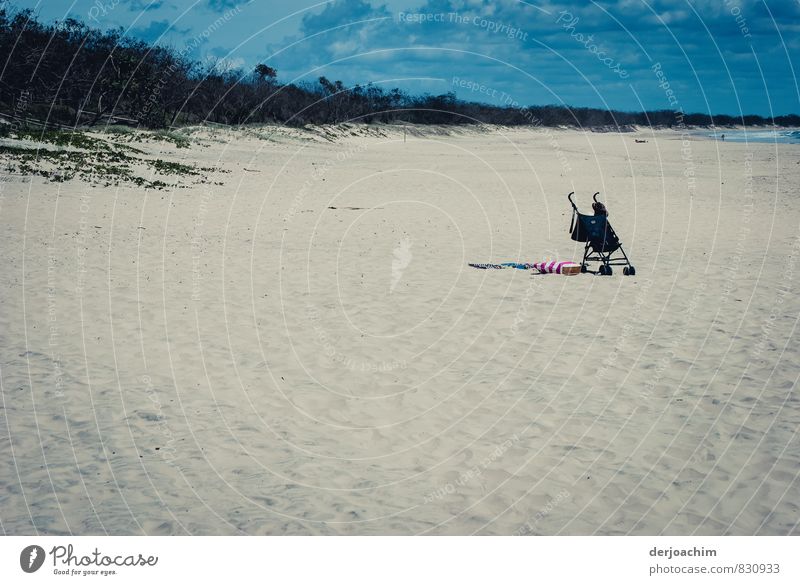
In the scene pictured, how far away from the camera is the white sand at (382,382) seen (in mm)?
6020

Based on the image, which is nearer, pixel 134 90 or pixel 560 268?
pixel 560 268

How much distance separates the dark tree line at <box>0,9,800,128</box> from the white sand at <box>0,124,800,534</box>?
13.2 metres

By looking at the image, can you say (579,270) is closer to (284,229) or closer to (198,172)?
(284,229)

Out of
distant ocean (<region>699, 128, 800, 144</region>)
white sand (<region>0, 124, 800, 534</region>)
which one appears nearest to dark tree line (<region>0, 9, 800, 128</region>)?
white sand (<region>0, 124, 800, 534</region>)

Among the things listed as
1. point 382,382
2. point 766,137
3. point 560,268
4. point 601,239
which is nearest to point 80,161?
point 560,268

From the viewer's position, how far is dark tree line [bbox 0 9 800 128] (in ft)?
129

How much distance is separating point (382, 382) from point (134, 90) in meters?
42.9

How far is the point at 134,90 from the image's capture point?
4575 centimetres

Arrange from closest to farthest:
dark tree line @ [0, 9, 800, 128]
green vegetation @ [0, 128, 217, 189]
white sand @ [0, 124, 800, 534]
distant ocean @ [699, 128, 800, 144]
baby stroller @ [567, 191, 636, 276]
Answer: white sand @ [0, 124, 800, 534]
baby stroller @ [567, 191, 636, 276]
green vegetation @ [0, 128, 217, 189]
dark tree line @ [0, 9, 800, 128]
distant ocean @ [699, 128, 800, 144]

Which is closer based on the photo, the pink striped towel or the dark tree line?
the pink striped towel

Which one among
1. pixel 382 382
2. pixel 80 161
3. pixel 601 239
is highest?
pixel 80 161

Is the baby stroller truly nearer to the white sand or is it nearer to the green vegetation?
the white sand

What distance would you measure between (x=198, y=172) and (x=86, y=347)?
20860 millimetres

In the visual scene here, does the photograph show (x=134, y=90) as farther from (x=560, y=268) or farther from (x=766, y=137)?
(x=766, y=137)
